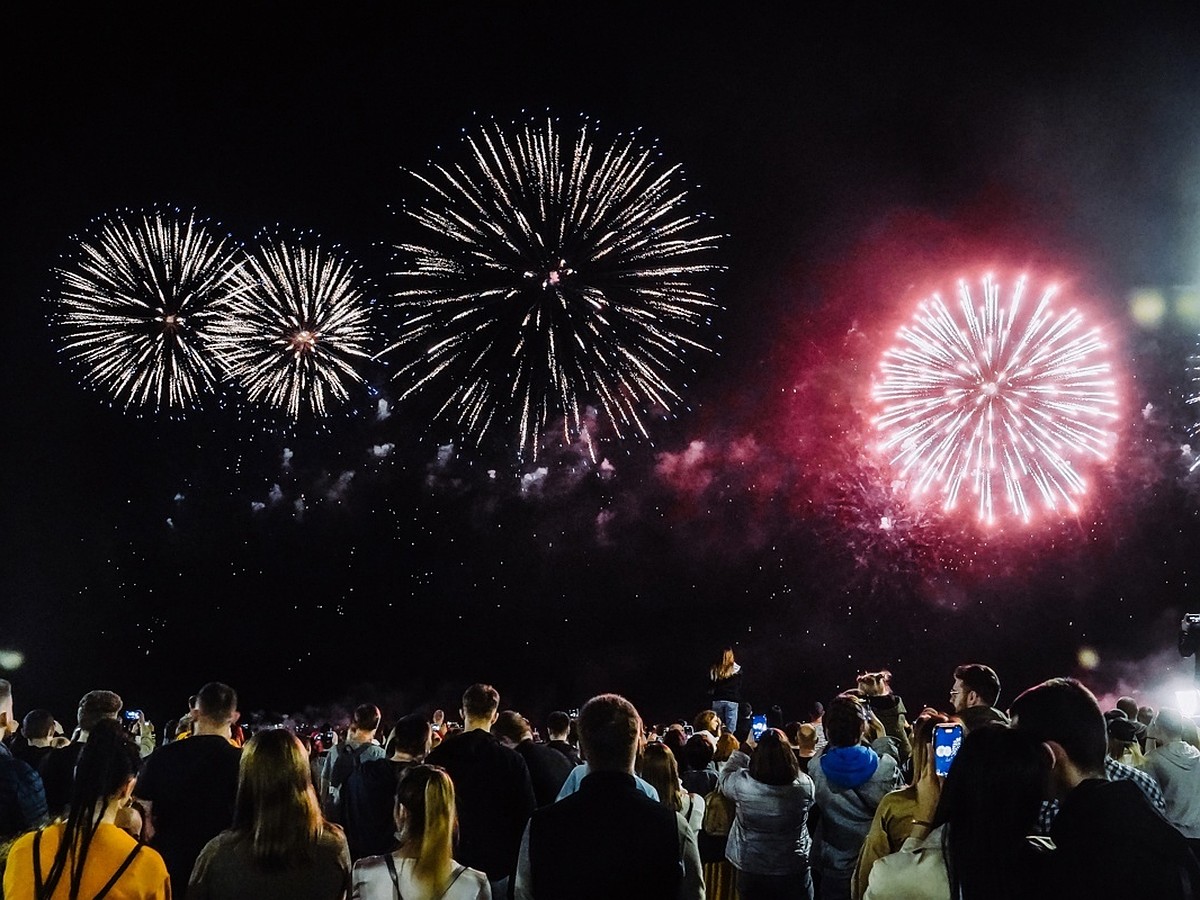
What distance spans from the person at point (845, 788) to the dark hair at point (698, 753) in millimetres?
1441

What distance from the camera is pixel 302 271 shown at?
20.1 metres

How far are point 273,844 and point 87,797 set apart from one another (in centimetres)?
68

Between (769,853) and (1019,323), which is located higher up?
(1019,323)

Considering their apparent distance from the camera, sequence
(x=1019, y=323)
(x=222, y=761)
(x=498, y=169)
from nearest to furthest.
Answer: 1. (x=222, y=761)
2. (x=498, y=169)
3. (x=1019, y=323)

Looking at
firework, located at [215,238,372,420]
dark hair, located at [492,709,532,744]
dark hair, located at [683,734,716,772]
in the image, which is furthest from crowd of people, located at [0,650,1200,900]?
firework, located at [215,238,372,420]

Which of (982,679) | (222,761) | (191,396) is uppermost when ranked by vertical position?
(191,396)

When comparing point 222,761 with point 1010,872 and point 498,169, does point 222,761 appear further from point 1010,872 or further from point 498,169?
point 498,169

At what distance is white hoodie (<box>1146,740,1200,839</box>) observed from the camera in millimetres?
7410

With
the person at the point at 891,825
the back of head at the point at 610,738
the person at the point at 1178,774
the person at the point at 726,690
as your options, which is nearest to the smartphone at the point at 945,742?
the person at the point at 891,825

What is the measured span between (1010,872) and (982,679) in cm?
297

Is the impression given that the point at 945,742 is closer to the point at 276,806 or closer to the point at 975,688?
the point at 975,688

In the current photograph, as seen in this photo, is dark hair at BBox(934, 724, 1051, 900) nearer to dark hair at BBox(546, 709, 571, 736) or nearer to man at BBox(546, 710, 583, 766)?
man at BBox(546, 710, 583, 766)

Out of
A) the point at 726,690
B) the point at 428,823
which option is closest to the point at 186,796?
the point at 428,823

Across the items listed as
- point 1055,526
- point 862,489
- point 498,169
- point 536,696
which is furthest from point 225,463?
point 1055,526
